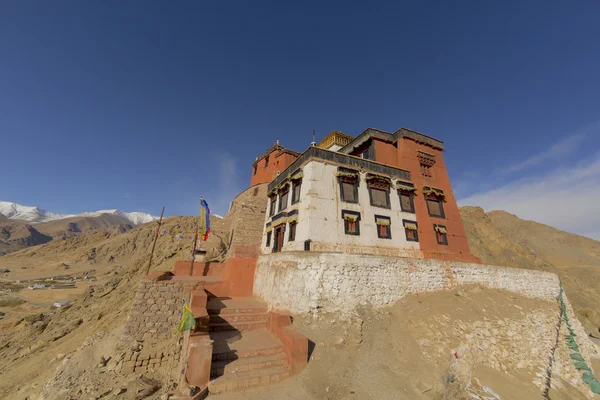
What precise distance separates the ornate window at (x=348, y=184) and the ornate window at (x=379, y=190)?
124cm

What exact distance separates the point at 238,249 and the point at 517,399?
16916 millimetres

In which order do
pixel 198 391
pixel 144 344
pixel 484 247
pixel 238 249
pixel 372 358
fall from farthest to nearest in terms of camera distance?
pixel 484 247
pixel 238 249
pixel 144 344
pixel 372 358
pixel 198 391

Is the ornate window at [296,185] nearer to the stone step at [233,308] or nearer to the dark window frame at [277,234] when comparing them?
the dark window frame at [277,234]

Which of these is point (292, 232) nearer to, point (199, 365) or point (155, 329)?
point (155, 329)

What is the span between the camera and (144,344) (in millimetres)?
10758

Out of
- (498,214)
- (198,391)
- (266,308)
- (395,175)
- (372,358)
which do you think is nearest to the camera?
(198,391)

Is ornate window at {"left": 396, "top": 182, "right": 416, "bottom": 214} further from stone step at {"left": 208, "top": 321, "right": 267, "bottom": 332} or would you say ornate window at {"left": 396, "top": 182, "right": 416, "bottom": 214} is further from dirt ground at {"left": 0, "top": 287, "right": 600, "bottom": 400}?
stone step at {"left": 208, "top": 321, "right": 267, "bottom": 332}

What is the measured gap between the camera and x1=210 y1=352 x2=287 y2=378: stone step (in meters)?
6.64

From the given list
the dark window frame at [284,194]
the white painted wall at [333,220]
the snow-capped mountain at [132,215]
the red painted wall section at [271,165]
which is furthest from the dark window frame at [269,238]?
the snow-capped mountain at [132,215]

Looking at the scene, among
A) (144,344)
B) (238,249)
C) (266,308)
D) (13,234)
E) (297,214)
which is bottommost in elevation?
(144,344)

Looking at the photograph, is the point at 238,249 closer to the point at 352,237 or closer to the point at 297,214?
the point at 297,214

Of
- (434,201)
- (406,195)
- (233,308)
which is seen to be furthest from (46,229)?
(434,201)

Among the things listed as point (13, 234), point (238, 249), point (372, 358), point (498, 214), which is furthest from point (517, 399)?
point (13, 234)

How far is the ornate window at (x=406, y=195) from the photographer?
16.8 meters
